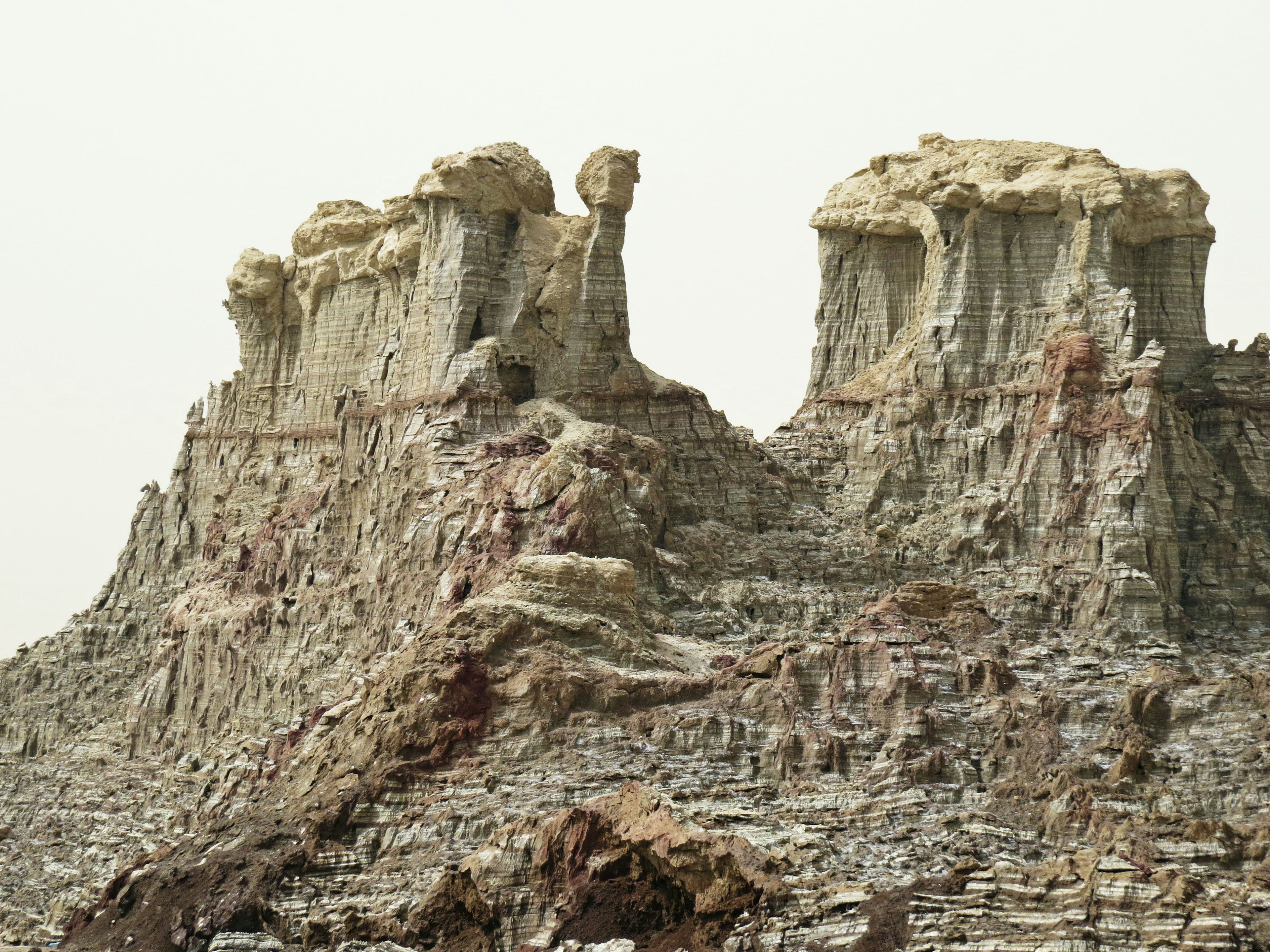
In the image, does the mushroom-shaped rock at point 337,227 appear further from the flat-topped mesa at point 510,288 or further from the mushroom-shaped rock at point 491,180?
the mushroom-shaped rock at point 491,180

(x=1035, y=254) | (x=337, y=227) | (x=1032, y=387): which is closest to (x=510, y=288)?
(x=337, y=227)

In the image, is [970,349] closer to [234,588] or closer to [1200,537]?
[1200,537]

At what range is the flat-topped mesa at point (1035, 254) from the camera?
114 meters

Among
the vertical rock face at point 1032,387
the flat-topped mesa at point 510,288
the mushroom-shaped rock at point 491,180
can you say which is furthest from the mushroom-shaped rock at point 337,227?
the vertical rock face at point 1032,387

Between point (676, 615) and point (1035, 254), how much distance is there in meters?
25.9

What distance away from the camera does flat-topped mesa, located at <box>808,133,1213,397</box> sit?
374ft

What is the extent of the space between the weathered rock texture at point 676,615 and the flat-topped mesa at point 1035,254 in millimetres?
191

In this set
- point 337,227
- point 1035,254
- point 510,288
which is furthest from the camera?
point 337,227

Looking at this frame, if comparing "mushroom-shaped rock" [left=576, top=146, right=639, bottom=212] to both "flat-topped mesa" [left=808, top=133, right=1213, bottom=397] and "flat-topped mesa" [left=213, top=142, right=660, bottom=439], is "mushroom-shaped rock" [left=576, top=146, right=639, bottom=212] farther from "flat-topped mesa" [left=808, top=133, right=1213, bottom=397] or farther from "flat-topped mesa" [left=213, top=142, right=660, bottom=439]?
"flat-topped mesa" [left=808, top=133, right=1213, bottom=397]

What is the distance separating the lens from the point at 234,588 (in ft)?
381

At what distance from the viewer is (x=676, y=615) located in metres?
99.5

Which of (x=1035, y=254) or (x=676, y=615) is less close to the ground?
(x=1035, y=254)

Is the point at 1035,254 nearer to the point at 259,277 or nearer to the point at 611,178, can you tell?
the point at 611,178

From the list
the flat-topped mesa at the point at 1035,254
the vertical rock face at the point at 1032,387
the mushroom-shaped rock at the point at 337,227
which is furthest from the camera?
the mushroom-shaped rock at the point at 337,227
